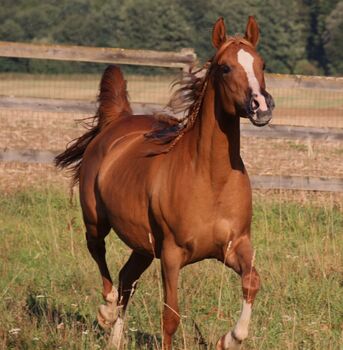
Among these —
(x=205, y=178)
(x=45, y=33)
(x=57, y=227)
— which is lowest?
(x=45, y=33)

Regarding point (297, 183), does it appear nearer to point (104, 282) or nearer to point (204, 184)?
point (104, 282)

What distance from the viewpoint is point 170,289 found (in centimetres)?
546

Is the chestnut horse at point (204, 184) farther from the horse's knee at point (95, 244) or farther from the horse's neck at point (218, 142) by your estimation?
the horse's knee at point (95, 244)

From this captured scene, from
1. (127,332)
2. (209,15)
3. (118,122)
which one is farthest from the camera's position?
(209,15)

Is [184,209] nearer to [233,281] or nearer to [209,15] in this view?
[233,281]

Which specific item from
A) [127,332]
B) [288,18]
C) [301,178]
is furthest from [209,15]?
[127,332]

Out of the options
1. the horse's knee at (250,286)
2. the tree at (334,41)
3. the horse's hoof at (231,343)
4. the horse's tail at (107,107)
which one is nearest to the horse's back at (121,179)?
the horse's tail at (107,107)

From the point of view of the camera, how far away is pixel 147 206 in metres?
5.84

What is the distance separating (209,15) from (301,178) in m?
52.3

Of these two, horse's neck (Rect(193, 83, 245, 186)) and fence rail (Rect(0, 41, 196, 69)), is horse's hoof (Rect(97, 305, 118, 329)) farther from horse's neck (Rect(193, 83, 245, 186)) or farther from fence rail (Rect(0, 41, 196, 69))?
fence rail (Rect(0, 41, 196, 69))

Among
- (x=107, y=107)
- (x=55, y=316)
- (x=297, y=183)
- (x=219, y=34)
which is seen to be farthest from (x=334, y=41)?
(x=219, y=34)

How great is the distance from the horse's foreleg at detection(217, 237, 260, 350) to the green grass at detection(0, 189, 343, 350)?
15 cm

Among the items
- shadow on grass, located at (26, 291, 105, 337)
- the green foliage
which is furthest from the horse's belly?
the green foliage

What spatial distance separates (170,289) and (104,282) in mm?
1572
